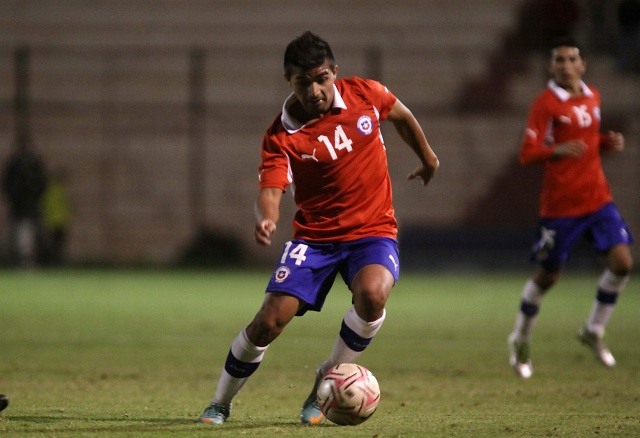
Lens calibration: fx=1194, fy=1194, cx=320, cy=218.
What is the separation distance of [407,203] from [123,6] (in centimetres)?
778

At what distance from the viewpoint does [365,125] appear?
275 inches

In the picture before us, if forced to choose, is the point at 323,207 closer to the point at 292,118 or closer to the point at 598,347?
the point at 292,118

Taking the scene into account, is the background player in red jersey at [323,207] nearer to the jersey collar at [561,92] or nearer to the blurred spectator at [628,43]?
the jersey collar at [561,92]

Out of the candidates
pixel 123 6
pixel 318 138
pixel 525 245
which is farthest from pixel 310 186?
pixel 123 6

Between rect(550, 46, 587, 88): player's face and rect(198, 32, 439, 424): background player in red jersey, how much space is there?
320 centimetres

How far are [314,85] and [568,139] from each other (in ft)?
13.2

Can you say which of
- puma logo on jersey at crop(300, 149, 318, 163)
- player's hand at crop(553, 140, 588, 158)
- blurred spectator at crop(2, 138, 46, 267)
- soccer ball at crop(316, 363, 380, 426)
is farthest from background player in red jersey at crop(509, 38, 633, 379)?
blurred spectator at crop(2, 138, 46, 267)

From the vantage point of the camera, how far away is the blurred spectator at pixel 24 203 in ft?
75.0

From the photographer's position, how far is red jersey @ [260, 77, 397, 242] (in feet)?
22.5

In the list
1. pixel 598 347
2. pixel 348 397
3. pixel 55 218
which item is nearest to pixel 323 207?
pixel 348 397

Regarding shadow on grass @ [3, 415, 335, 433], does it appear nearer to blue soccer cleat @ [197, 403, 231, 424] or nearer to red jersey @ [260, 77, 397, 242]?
blue soccer cleat @ [197, 403, 231, 424]

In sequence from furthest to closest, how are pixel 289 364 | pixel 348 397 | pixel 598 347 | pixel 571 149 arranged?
1. pixel 289 364
2. pixel 598 347
3. pixel 571 149
4. pixel 348 397

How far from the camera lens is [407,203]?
25031 mm

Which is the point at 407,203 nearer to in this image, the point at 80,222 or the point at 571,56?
the point at 80,222
